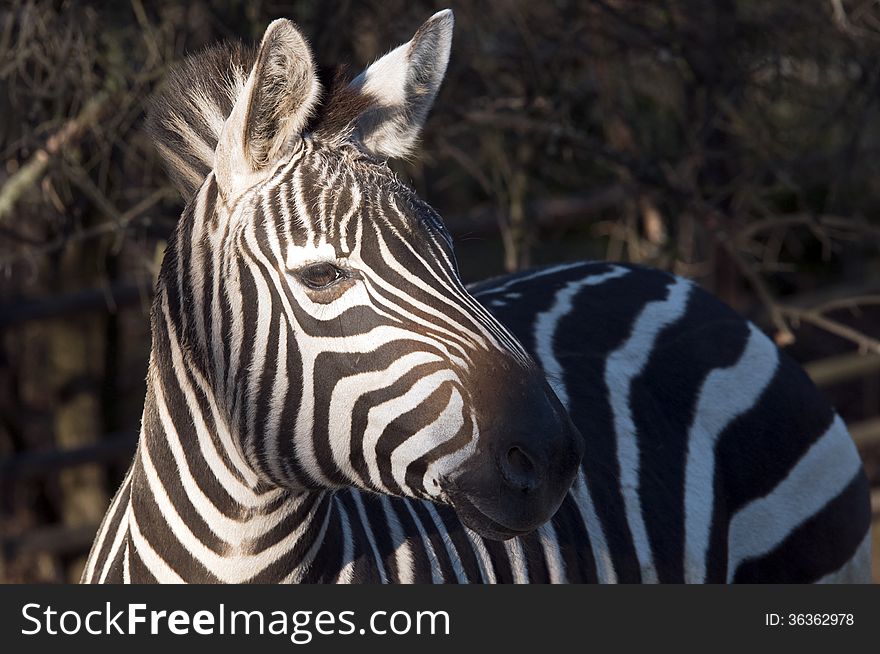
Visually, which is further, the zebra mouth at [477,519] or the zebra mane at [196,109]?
the zebra mane at [196,109]

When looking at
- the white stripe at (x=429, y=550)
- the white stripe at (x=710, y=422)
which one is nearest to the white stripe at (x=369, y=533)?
the white stripe at (x=429, y=550)

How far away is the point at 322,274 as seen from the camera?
2.04m

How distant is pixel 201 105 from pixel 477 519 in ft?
3.72

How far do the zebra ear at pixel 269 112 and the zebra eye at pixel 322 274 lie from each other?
257 mm

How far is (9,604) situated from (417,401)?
1.27 m

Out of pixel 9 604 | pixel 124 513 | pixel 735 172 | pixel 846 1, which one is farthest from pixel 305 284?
pixel 735 172

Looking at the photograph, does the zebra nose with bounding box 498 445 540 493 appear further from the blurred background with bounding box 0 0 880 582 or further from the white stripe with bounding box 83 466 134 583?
the blurred background with bounding box 0 0 880 582

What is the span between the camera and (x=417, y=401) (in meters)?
1.97

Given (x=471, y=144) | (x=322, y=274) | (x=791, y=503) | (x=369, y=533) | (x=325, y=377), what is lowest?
(x=791, y=503)

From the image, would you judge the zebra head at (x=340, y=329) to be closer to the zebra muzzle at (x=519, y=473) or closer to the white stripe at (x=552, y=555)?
the zebra muzzle at (x=519, y=473)

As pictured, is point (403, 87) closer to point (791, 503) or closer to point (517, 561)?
point (517, 561)

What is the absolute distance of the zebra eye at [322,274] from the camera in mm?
2035

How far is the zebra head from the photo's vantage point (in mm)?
1951

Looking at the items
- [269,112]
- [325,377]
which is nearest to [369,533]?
[325,377]
